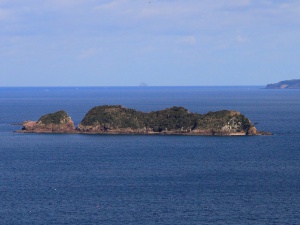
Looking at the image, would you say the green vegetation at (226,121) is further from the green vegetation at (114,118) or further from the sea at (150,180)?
the green vegetation at (114,118)

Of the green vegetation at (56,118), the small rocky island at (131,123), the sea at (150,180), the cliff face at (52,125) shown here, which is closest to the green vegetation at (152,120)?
the small rocky island at (131,123)

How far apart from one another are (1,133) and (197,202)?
91922 millimetres

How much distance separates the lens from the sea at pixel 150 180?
7606cm

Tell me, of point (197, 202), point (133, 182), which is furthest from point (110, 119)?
point (197, 202)

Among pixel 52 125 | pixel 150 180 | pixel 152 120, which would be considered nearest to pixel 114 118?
pixel 152 120

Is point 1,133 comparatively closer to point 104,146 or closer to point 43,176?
point 104,146

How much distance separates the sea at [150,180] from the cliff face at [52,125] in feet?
47.2

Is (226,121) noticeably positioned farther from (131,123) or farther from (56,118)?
(56,118)

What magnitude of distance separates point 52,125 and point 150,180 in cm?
7323

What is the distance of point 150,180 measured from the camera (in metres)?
96.6

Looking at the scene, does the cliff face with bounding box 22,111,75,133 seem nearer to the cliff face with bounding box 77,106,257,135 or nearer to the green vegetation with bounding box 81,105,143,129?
the cliff face with bounding box 77,106,257,135

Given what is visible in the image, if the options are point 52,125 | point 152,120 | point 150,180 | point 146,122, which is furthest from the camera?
point 52,125

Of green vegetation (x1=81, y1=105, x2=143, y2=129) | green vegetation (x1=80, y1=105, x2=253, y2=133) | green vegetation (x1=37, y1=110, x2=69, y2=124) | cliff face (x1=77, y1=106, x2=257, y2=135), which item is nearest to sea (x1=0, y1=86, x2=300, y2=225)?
green vegetation (x1=80, y1=105, x2=253, y2=133)

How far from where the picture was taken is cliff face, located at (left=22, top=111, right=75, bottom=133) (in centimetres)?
16550
